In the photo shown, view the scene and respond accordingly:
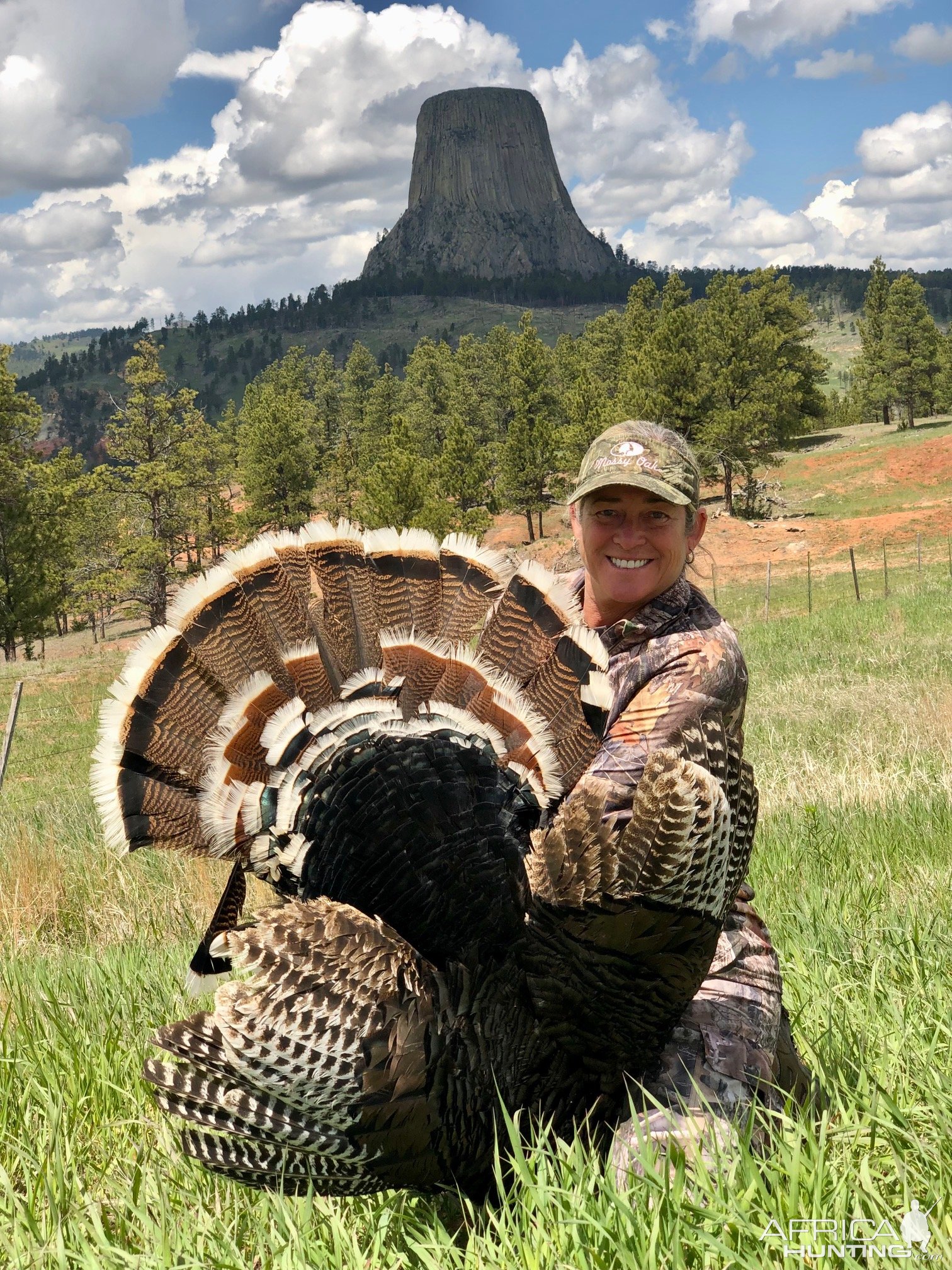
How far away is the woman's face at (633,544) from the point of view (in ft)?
8.22

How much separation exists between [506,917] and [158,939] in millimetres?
2997

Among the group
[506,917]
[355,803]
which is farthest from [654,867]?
[355,803]

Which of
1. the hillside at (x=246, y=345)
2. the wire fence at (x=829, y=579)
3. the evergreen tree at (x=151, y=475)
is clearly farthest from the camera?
the hillside at (x=246, y=345)

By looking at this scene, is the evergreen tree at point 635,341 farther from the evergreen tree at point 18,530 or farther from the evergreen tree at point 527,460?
the evergreen tree at point 18,530

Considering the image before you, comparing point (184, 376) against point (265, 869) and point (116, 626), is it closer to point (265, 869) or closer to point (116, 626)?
point (116, 626)

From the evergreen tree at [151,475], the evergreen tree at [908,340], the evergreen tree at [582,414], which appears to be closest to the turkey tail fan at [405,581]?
the evergreen tree at [151,475]

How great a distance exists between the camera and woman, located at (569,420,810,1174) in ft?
7.00

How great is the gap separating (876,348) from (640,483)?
2894 inches

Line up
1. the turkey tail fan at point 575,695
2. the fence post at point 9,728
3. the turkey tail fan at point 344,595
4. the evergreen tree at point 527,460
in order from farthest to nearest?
1. the evergreen tree at point 527,460
2. the fence post at point 9,728
3. the turkey tail fan at point 344,595
4. the turkey tail fan at point 575,695

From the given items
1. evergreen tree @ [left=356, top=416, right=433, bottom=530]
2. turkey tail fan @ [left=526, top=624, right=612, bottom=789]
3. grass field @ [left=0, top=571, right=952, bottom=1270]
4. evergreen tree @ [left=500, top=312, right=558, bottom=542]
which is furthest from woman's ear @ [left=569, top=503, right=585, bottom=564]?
evergreen tree @ [left=500, top=312, right=558, bottom=542]

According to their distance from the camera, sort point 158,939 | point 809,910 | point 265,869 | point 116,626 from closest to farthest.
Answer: point 265,869, point 809,910, point 158,939, point 116,626

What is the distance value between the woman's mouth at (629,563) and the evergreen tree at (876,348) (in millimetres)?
70865

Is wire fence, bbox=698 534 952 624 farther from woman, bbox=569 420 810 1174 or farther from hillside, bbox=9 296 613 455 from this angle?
hillside, bbox=9 296 613 455

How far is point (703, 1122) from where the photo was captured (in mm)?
2135
